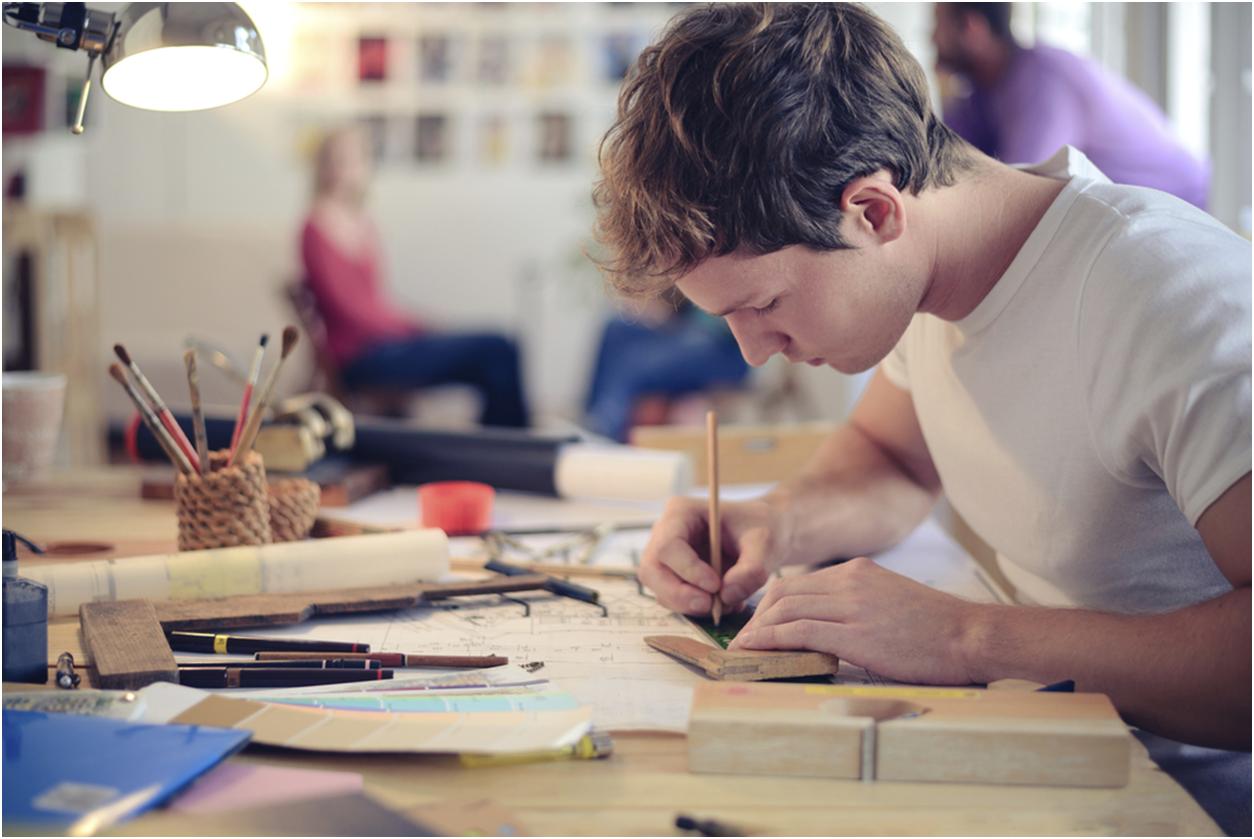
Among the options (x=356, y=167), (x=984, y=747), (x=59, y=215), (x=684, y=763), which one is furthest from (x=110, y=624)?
(x=356, y=167)

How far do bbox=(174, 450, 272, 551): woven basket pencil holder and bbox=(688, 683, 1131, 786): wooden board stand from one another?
61 cm

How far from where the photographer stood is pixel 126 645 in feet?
2.93

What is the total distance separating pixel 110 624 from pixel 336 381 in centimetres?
393

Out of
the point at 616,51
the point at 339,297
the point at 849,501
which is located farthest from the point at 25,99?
the point at 849,501

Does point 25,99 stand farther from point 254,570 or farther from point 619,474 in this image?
point 254,570

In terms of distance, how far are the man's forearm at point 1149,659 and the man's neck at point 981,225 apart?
35 centimetres

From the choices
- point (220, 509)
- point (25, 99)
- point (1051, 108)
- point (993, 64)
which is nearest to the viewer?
point (220, 509)

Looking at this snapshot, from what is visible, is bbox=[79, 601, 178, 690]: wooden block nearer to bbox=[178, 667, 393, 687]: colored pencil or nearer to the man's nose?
bbox=[178, 667, 393, 687]: colored pencil

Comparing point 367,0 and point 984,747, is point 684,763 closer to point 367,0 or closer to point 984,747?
point 984,747

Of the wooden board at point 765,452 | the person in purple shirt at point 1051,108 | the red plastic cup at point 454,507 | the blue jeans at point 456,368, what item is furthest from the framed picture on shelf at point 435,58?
the red plastic cup at point 454,507

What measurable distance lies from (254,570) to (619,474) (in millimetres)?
618

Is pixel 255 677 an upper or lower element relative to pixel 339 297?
lower

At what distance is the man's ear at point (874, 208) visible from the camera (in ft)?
3.26

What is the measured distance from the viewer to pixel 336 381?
4.79 m
